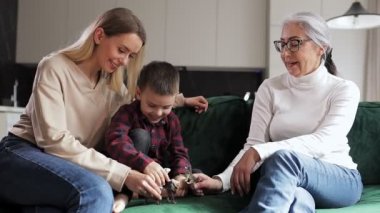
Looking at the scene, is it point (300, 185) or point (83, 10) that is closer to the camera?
point (300, 185)

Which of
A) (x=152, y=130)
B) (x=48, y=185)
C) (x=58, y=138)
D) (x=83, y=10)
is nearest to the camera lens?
(x=48, y=185)

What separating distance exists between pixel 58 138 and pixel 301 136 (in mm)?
744

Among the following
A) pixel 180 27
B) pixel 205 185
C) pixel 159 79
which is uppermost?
pixel 180 27

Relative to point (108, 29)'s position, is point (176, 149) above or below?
below

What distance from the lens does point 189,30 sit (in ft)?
12.3

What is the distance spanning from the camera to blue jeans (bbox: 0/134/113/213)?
1055 millimetres

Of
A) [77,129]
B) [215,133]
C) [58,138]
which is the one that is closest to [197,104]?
[215,133]

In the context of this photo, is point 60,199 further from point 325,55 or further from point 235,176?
point 325,55

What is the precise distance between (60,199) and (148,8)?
2.89 m

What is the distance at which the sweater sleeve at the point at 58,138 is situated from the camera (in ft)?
3.89

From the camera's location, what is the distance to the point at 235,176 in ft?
4.25

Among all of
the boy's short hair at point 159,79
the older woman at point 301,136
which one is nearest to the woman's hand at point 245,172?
the older woman at point 301,136

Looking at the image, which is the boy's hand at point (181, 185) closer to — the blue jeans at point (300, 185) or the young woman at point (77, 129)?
the young woman at point (77, 129)

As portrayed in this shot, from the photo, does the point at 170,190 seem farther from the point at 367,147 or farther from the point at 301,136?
the point at 367,147
